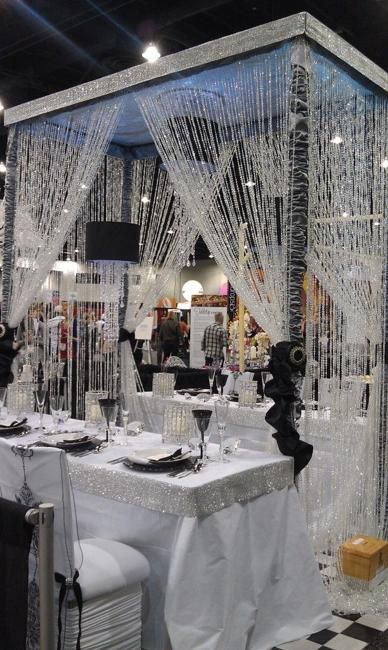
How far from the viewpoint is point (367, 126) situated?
3.59m

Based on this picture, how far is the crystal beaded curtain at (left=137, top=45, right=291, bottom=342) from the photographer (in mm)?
3232

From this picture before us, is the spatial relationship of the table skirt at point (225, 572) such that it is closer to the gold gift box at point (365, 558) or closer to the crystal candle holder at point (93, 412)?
the gold gift box at point (365, 558)

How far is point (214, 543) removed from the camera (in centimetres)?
239

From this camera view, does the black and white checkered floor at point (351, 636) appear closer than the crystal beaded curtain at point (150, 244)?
Yes

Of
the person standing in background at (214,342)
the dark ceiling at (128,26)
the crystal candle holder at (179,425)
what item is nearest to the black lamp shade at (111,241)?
the dark ceiling at (128,26)

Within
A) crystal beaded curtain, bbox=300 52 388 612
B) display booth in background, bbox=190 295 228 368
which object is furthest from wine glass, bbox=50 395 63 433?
display booth in background, bbox=190 295 228 368

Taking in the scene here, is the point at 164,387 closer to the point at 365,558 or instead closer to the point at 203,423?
the point at 365,558

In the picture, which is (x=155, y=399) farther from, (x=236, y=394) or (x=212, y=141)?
(x=212, y=141)

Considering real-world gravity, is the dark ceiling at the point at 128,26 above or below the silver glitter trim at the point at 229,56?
above

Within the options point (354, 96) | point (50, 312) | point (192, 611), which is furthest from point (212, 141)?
point (50, 312)

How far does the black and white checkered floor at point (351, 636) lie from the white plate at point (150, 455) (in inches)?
34.4

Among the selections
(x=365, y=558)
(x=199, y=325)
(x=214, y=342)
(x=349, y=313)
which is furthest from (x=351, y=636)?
(x=199, y=325)

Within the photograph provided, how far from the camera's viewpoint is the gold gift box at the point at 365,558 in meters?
3.18

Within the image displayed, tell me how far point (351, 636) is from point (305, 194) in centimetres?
195
